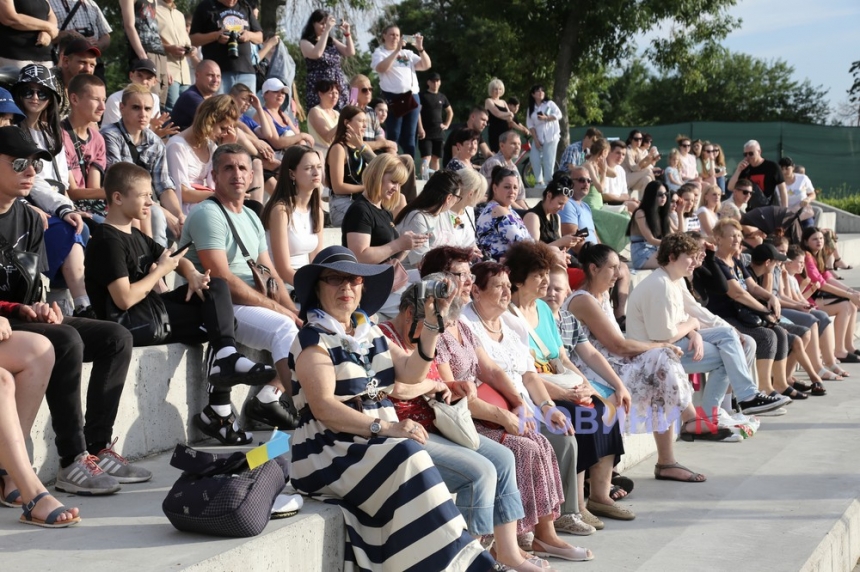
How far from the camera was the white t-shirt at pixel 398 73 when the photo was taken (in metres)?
12.0

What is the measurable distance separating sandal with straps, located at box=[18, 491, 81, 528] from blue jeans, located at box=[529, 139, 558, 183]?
12391 millimetres

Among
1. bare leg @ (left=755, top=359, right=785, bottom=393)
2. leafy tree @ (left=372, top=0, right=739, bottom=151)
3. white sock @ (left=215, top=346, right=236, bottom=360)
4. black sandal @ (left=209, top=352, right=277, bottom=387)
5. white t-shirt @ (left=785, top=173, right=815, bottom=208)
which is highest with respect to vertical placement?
leafy tree @ (left=372, top=0, right=739, bottom=151)

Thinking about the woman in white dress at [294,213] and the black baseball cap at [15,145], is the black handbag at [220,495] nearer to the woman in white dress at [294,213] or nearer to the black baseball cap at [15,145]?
the black baseball cap at [15,145]

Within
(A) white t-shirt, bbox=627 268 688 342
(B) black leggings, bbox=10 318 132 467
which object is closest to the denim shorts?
(A) white t-shirt, bbox=627 268 688 342

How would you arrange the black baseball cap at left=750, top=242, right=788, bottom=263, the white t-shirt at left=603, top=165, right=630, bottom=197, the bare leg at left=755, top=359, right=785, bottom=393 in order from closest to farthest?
the bare leg at left=755, top=359, right=785, bottom=393, the black baseball cap at left=750, top=242, right=788, bottom=263, the white t-shirt at left=603, top=165, right=630, bottom=197

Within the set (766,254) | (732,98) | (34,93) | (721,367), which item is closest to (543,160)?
(766,254)

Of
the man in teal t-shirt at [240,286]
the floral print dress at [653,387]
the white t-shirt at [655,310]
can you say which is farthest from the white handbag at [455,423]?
the white t-shirt at [655,310]

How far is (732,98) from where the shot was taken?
5834 cm

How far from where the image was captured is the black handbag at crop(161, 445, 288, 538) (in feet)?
11.4

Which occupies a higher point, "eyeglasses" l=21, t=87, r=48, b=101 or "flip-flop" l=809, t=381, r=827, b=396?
"eyeglasses" l=21, t=87, r=48, b=101

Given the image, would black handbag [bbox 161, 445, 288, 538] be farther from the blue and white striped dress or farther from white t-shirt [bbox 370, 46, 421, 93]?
white t-shirt [bbox 370, 46, 421, 93]

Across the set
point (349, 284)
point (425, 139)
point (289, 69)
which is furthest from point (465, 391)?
point (425, 139)

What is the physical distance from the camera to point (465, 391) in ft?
14.5

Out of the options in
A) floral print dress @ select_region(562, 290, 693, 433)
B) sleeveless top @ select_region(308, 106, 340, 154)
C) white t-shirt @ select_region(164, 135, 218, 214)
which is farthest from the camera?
sleeveless top @ select_region(308, 106, 340, 154)
